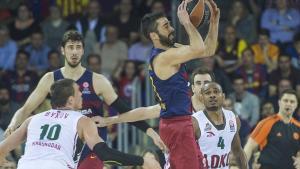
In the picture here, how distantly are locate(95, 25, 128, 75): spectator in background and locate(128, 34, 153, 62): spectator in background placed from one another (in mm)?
112

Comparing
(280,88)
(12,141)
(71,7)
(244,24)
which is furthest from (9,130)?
(71,7)

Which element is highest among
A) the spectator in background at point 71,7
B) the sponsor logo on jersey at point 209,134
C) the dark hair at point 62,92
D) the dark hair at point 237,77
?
the spectator in background at point 71,7

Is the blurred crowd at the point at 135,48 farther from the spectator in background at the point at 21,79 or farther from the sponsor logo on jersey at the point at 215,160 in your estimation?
the sponsor logo on jersey at the point at 215,160

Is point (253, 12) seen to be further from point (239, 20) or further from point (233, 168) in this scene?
point (233, 168)

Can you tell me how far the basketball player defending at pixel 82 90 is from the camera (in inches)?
419

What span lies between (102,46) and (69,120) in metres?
8.91

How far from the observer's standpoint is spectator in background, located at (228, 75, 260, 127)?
15.7m

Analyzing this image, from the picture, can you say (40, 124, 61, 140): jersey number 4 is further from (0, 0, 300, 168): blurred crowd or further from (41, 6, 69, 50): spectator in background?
(41, 6, 69, 50): spectator in background

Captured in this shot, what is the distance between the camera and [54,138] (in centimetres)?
834

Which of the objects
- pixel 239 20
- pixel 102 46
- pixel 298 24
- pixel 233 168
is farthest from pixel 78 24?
pixel 233 168

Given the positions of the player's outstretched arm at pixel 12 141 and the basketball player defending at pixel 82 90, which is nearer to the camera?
the player's outstretched arm at pixel 12 141

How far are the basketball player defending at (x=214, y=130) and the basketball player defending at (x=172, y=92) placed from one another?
97 cm

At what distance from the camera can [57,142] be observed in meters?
8.34

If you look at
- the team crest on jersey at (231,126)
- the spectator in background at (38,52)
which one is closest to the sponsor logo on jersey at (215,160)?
the team crest on jersey at (231,126)
